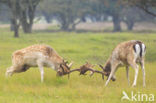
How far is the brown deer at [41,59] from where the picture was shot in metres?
12.6

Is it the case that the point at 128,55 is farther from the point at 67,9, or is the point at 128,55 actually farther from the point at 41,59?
the point at 67,9

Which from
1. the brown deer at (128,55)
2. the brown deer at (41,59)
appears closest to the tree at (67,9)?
the brown deer at (41,59)

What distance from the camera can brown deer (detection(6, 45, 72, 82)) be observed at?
12.6 metres

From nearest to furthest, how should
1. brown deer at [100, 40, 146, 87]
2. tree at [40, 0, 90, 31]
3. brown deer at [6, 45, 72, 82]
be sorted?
brown deer at [100, 40, 146, 87], brown deer at [6, 45, 72, 82], tree at [40, 0, 90, 31]

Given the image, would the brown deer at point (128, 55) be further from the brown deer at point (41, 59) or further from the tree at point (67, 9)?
the tree at point (67, 9)

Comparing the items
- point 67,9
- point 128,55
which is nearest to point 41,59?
point 128,55

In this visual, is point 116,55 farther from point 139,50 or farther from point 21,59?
point 21,59

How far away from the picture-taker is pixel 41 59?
41.5 feet

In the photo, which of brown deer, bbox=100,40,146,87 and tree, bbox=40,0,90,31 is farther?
tree, bbox=40,0,90,31

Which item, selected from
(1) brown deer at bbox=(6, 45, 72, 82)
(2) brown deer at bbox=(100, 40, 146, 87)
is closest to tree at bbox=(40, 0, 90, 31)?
(1) brown deer at bbox=(6, 45, 72, 82)

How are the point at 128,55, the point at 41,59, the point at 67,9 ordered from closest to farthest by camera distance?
the point at 128,55 < the point at 41,59 < the point at 67,9

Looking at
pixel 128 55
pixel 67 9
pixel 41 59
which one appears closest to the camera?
pixel 128 55

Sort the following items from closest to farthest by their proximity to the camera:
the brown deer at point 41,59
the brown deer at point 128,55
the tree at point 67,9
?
the brown deer at point 128,55 → the brown deer at point 41,59 → the tree at point 67,9

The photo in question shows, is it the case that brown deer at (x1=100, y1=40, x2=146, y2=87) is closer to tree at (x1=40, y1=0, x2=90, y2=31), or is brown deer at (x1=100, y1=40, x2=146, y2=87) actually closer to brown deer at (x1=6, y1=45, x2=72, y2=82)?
brown deer at (x1=6, y1=45, x2=72, y2=82)
